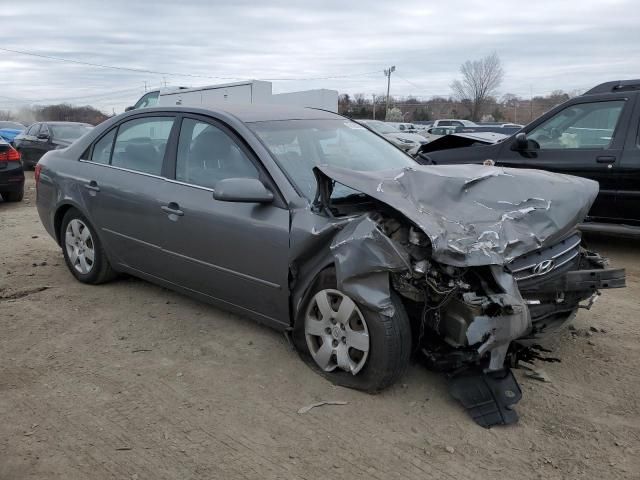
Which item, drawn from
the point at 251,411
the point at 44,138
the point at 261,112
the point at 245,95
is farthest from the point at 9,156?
the point at 251,411

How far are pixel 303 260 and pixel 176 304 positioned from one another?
173cm

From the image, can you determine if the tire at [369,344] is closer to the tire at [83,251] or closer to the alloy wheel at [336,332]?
the alloy wheel at [336,332]

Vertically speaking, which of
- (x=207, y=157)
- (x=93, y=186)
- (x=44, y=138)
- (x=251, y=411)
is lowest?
(x=251, y=411)

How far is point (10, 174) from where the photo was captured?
33.2 ft

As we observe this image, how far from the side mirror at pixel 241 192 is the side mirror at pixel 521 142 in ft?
13.5

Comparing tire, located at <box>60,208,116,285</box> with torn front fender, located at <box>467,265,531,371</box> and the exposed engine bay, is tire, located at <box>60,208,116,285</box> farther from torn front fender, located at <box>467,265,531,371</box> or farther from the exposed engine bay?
torn front fender, located at <box>467,265,531,371</box>

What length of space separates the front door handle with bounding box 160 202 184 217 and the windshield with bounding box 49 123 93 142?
493 inches

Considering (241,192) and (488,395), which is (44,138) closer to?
(241,192)

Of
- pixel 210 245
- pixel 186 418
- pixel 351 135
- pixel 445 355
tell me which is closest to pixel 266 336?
pixel 210 245

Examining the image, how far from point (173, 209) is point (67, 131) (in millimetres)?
13376

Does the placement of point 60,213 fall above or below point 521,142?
below

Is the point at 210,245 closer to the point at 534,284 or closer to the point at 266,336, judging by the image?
the point at 266,336

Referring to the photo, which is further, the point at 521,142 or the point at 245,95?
the point at 245,95

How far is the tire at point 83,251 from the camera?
4.98 m
